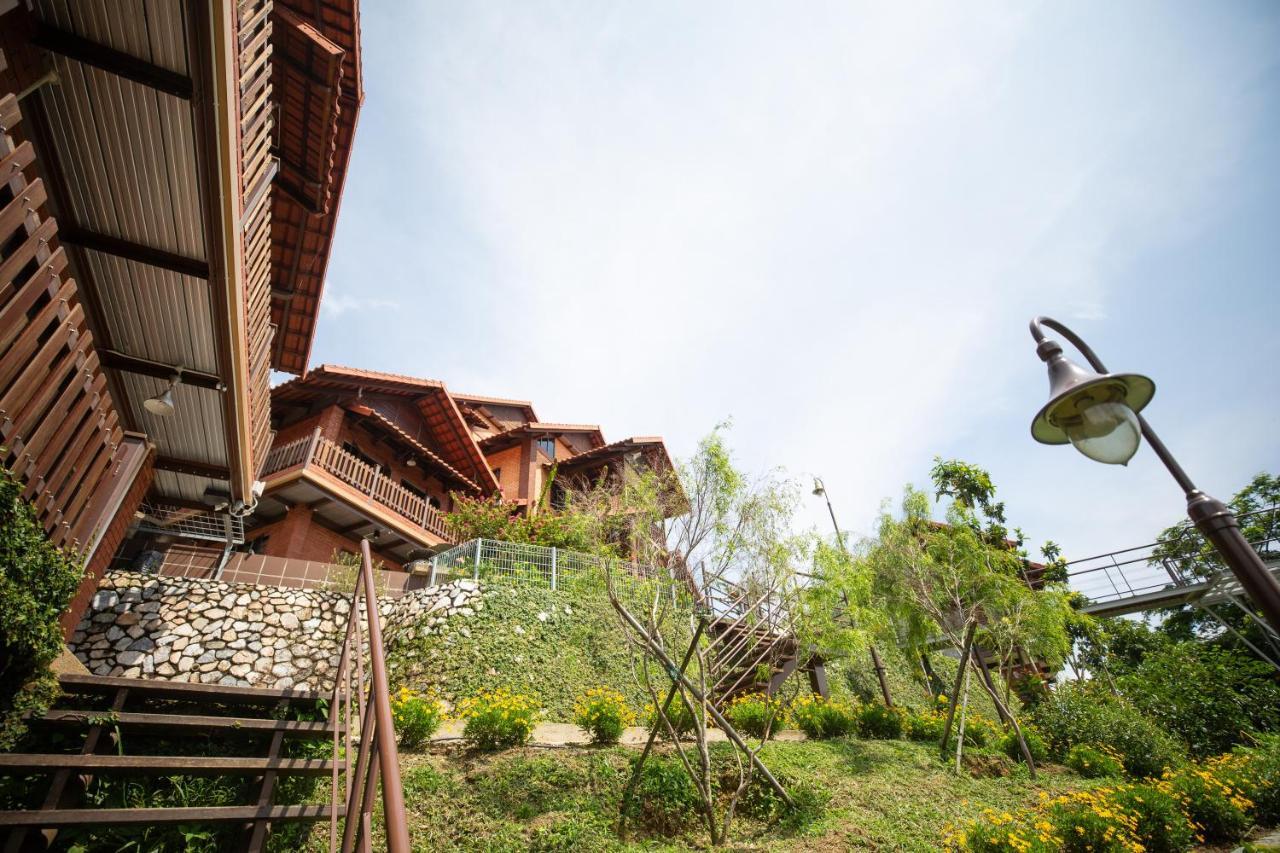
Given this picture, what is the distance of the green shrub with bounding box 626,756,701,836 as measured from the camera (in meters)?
6.84

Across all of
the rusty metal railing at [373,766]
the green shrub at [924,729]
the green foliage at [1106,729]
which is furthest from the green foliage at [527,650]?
the green foliage at [1106,729]

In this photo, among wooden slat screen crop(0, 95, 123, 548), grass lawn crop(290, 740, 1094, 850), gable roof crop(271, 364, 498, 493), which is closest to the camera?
wooden slat screen crop(0, 95, 123, 548)

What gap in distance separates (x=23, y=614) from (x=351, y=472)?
42.1 feet

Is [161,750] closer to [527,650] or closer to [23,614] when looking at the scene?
[23,614]

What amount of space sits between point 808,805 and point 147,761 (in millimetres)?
7187

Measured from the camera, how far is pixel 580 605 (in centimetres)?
1308

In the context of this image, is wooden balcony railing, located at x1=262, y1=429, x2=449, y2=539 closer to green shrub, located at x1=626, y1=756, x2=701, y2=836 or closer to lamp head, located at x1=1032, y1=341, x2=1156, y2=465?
green shrub, located at x1=626, y1=756, x2=701, y2=836

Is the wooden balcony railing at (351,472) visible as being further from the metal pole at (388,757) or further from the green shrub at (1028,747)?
the green shrub at (1028,747)

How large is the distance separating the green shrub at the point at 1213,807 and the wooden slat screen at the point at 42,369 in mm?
13009

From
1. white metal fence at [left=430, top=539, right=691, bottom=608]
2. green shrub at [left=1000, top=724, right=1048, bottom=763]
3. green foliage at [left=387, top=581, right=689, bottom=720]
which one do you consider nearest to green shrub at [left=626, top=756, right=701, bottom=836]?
green foliage at [left=387, top=581, right=689, bottom=720]

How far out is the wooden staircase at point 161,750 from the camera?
3369mm

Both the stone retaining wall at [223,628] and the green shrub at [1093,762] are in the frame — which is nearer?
the stone retaining wall at [223,628]

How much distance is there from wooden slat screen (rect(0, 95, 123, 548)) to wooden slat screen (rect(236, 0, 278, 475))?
4.38 feet

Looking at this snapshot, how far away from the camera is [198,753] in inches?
173
